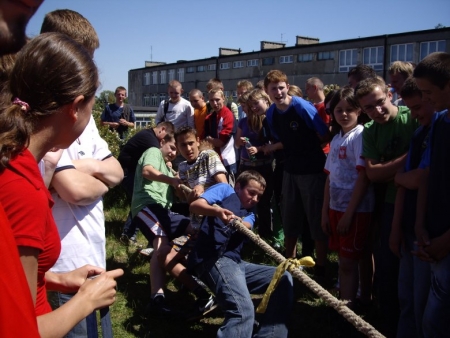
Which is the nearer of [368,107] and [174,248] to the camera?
[368,107]

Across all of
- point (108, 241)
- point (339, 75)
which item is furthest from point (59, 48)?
point (339, 75)

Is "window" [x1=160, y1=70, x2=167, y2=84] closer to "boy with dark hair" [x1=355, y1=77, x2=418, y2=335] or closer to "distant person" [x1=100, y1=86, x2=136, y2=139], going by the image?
"distant person" [x1=100, y1=86, x2=136, y2=139]

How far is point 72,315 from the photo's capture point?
1.50 metres

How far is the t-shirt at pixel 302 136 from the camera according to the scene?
Answer: 5.13 m

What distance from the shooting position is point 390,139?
3.70 metres

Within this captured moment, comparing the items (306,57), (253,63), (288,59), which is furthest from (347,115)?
(253,63)

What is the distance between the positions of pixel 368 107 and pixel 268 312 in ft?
5.66

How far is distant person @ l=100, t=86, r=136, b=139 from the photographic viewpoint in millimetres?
11023

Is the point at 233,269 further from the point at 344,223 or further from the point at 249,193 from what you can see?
the point at 344,223

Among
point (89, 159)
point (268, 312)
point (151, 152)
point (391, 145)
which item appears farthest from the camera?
point (151, 152)

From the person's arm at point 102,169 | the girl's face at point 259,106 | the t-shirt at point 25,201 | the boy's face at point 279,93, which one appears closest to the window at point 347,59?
the girl's face at point 259,106

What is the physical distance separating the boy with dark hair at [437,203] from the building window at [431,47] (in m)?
28.9

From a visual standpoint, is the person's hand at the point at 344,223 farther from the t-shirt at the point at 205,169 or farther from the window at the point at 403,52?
the window at the point at 403,52

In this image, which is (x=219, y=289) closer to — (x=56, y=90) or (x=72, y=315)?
(x=72, y=315)
